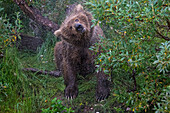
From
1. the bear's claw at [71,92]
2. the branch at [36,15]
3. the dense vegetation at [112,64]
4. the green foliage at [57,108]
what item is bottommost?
the green foliage at [57,108]

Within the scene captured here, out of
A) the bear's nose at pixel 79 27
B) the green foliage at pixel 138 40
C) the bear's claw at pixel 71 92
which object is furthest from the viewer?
the bear's claw at pixel 71 92

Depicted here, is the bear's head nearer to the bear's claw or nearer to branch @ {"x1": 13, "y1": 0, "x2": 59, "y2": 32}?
the bear's claw

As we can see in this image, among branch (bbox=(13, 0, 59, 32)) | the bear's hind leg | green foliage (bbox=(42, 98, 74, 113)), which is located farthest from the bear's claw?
branch (bbox=(13, 0, 59, 32))

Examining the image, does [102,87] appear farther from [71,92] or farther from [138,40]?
[138,40]

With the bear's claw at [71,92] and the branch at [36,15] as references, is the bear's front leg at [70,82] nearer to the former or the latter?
the bear's claw at [71,92]

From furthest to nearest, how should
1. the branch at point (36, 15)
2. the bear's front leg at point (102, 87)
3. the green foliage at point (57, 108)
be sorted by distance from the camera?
the branch at point (36, 15), the bear's front leg at point (102, 87), the green foliage at point (57, 108)

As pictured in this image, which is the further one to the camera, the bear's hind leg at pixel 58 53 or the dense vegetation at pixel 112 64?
the bear's hind leg at pixel 58 53

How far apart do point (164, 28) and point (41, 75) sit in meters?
2.48

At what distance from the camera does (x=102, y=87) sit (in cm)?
354

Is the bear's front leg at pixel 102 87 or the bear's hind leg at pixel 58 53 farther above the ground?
the bear's hind leg at pixel 58 53

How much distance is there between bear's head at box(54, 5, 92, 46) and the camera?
3.17 metres

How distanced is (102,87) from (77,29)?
1.06 m

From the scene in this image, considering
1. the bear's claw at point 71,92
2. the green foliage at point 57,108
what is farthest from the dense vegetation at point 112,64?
the bear's claw at point 71,92

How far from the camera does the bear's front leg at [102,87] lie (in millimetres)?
3525
